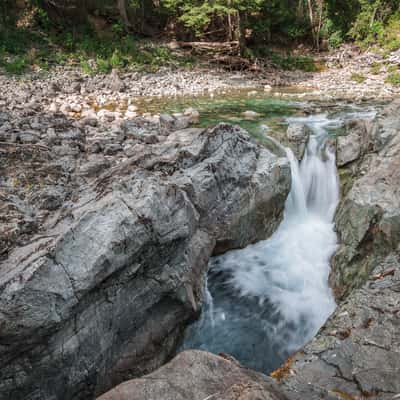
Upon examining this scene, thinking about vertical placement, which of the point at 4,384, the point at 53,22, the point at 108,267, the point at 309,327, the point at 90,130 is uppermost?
the point at 53,22

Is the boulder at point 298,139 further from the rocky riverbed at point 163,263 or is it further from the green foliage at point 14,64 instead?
the green foliage at point 14,64

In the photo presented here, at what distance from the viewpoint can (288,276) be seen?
458 centimetres

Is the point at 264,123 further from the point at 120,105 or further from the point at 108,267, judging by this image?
the point at 108,267

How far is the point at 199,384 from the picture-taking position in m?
1.67

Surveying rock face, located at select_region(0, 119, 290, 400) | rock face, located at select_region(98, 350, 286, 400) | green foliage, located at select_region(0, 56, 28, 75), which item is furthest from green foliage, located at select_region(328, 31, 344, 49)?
rock face, located at select_region(98, 350, 286, 400)

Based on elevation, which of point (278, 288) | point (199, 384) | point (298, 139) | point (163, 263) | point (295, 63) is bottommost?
point (278, 288)

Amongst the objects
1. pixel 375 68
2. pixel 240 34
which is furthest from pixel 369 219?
pixel 240 34

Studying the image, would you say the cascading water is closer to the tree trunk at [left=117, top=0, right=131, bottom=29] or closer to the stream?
the stream

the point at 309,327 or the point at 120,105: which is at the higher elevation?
the point at 120,105

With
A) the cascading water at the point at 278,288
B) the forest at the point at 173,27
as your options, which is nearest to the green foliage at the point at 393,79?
the forest at the point at 173,27

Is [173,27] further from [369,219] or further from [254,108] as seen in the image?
[369,219]

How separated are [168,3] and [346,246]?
64.0ft

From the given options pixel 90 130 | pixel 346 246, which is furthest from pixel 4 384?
pixel 90 130

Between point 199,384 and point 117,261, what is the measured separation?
1291 millimetres
